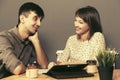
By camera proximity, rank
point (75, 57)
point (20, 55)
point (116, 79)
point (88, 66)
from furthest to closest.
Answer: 1. point (75, 57)
2. point (20, 55)
3. point (88, 66)
4. point (116, 79)

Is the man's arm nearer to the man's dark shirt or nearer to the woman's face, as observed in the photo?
the man's dark shirt

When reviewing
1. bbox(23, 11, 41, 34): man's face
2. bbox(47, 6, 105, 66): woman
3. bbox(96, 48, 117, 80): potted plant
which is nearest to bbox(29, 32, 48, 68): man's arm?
bbox(23, 11, 41, 34): man's face

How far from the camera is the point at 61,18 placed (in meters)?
3.41

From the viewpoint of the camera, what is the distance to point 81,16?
3.07m

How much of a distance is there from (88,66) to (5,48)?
73 cm

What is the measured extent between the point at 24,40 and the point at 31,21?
0.69 feet

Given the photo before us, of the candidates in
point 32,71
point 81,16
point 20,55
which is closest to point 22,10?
point 20,55

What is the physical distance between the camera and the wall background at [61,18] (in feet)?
11.2

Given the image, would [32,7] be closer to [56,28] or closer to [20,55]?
[20,55]

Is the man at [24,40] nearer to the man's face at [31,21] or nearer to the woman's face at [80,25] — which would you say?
the man's face at [31,21]

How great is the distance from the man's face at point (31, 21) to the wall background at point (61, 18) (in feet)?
2.23

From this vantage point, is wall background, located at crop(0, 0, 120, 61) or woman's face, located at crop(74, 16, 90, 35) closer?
woman's face, located at crop(74, 16, 90, 35)

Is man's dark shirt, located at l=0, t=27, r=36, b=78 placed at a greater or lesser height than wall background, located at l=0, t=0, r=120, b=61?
lesser

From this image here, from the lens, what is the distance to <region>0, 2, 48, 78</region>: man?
2.33 metres
